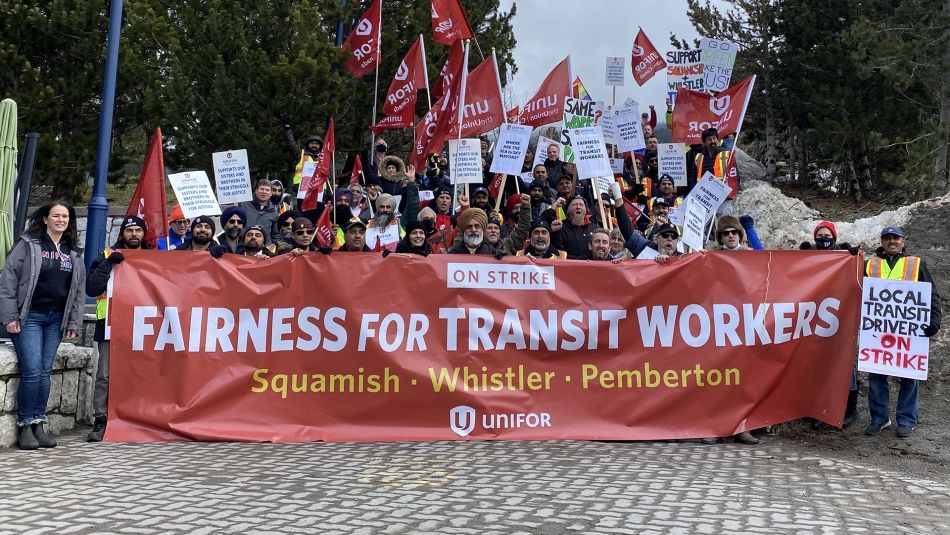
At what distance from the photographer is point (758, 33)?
24.2 metres

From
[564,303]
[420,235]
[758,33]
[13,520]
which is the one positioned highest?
[758,33]

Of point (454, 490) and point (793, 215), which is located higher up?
point (793, 215)

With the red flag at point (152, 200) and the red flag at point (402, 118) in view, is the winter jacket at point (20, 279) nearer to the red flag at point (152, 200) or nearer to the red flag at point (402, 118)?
the red flag at point (152, 200)

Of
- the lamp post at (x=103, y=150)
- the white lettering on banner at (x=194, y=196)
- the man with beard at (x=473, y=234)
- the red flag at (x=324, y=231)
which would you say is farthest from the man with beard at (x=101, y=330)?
the lamp post at (x=103, y=150)

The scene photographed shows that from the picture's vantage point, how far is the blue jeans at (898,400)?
8.02 metres

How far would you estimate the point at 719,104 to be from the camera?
13117mm

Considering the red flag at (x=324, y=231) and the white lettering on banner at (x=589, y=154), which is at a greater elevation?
the white lettering on banner at (x=589, y=154)

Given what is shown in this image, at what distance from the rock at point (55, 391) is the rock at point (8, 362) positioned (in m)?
0.50

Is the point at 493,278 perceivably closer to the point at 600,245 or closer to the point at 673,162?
the point at 600,245

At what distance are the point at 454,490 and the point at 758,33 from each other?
21539 millimetres

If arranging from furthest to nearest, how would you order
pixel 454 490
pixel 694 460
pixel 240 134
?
pixel 240 134, pixel 694 460, pixel 454 490

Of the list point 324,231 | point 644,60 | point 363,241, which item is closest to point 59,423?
point 363,241

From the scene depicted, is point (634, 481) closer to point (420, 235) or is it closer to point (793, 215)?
point (420, 235)

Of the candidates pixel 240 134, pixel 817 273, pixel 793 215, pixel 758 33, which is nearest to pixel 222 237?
pixel 240 134
